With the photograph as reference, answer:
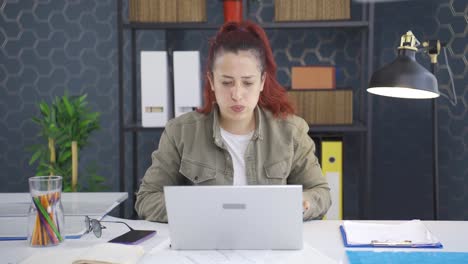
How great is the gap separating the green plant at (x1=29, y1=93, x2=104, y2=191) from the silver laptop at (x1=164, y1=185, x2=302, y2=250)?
4.99 feet

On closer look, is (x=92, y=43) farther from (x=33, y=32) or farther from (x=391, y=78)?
(x=391, y=78)

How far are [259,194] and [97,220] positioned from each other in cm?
48

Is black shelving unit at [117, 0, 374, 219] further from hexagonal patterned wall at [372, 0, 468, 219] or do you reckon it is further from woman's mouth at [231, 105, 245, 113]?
woman's mouth at [231, 105, 245, 113]

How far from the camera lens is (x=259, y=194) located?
4.20ft

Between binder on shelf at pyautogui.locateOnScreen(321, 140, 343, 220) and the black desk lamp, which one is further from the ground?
the black desk lamp

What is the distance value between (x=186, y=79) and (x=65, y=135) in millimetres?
648

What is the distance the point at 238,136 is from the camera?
1.96 m

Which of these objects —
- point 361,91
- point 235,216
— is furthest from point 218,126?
point 361,91

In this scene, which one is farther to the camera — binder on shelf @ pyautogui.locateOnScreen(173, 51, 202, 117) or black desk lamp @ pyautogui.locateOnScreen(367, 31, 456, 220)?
binder on shelf @ pyautogui.locateOnScreen(173, 51, 202, 117)

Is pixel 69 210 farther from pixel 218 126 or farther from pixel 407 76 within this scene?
pixel 407 76

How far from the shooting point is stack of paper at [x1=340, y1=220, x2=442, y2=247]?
4.62 feet

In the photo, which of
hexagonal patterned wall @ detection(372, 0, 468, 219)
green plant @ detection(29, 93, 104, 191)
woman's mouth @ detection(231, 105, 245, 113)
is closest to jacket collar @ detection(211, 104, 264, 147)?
woman's mouth @ detection(231, 105, 245, 113)

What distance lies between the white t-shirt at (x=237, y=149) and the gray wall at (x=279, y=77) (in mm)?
988

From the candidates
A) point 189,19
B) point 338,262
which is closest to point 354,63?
point 189,19
